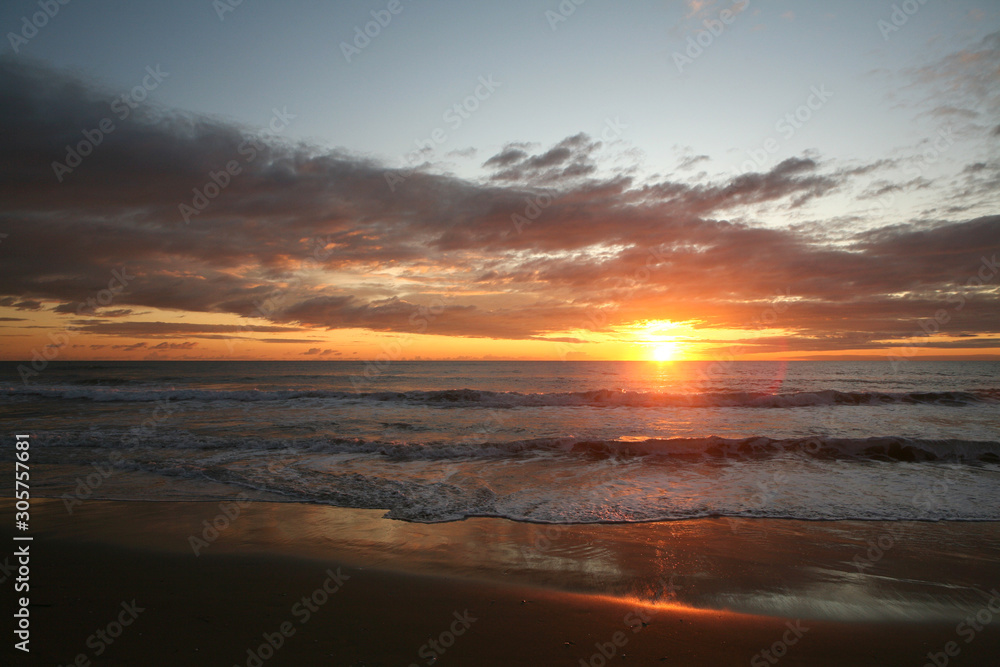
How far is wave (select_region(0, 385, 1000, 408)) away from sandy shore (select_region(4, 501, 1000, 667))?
2045 centimetres

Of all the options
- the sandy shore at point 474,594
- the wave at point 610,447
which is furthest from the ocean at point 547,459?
the sandy shore at point 474,594

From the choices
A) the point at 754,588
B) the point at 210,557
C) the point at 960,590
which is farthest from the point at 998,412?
the point at 210,557

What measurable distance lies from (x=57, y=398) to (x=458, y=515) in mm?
36932

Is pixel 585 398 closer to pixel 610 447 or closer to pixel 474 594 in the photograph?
pixel 610 447

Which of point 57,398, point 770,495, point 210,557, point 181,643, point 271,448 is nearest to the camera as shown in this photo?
point 181,643

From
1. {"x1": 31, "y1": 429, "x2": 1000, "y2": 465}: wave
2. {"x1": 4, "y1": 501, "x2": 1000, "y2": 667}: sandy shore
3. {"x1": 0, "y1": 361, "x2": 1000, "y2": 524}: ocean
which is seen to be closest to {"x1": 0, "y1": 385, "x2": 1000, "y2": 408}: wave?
{"x1": 0, "y1": 361, "x2": 1000, "y2": 524}: ocean

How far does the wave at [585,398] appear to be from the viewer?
27500 mm

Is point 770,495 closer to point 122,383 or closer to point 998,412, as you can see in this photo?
point 998,412

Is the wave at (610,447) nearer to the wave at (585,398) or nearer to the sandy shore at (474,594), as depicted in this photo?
the sandy shore at (474,594)

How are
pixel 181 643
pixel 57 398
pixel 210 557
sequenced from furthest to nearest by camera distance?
1. pixel 57 398
2. pixel 210 557
3. pixel 181 643

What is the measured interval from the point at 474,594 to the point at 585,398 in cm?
2536

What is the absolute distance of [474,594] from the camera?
210 inches

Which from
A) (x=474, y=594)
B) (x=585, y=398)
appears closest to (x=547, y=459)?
(x=474, y=594)

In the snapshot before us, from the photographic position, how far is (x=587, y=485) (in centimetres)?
1057
